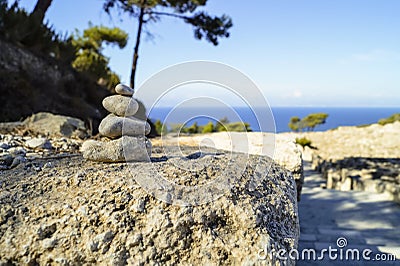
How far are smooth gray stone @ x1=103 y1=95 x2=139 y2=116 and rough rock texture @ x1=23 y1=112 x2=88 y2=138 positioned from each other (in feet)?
7.64

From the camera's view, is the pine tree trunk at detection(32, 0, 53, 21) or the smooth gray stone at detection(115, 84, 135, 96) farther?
the pine tree trunk at detection(32, 0, 53, 21)

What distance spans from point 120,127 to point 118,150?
16 centimetres

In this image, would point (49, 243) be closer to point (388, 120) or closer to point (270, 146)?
point (270, 146)

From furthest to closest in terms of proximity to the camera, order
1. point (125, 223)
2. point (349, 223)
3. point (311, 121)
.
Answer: point (311, 121), point (349, 223), point (125, 223)

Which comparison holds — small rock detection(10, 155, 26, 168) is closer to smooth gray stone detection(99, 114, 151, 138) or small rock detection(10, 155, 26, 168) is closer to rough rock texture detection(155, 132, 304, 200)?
smooth gray stone detection(99, 114, 151, 138)

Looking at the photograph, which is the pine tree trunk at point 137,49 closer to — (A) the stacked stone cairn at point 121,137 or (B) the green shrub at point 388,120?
(A) the stacked stone cairn at point 121,137

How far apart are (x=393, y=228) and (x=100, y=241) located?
314cm

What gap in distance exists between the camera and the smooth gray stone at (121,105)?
216 cm

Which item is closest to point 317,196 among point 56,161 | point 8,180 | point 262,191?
point 262,191

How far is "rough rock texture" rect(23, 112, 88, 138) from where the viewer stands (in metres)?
4.25

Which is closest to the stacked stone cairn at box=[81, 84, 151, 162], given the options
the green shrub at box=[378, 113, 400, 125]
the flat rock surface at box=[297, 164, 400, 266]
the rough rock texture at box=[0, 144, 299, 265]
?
the rough rock texture at box=[0, 144, 299, 265]

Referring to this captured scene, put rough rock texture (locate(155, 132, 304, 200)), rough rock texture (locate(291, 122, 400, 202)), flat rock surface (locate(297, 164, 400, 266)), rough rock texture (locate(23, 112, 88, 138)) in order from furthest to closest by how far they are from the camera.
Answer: rough rock texture (locate(291, 122, 400, 202))
rough rock texture (locate(23, 112, 88, 138))
rough rock texture (locate(155, 132, 304, 200))
flat rock surface (locate(297, 164, 400, 266))

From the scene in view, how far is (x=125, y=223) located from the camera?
59.9 inches

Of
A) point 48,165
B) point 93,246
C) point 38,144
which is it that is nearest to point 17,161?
point 48,165
